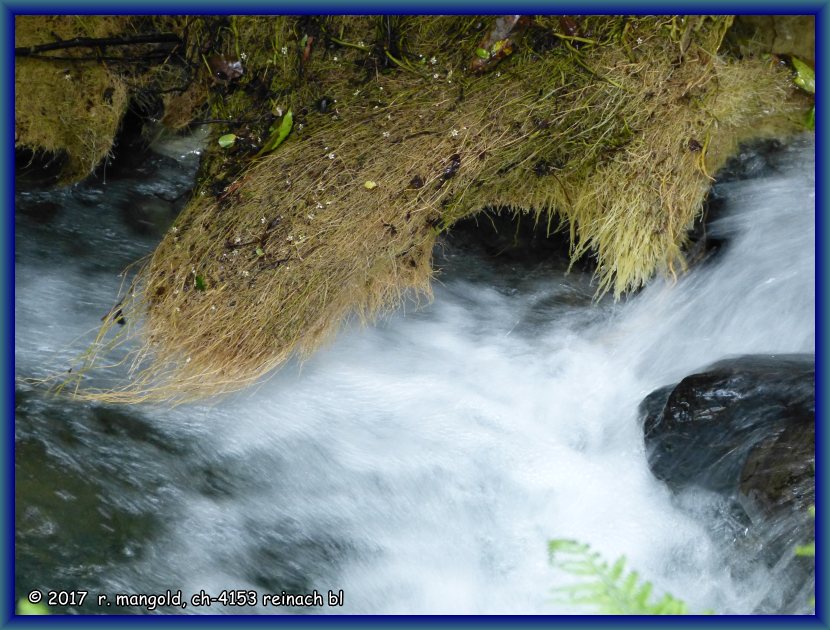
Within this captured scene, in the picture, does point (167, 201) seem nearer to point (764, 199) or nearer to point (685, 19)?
point (685, 19)

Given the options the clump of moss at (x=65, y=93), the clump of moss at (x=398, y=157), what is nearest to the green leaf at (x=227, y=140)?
the clump of moss at (x=398, y=157)

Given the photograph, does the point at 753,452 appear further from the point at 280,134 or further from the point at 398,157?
the point at 280,134

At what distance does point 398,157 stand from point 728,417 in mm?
2240

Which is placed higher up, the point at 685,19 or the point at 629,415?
the point at 685,19

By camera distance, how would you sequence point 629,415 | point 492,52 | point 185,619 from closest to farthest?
1. point 185,619
2. point 492,52
3. point 629,415

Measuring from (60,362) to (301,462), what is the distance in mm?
1505

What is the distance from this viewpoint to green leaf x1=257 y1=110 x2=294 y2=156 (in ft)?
11.9

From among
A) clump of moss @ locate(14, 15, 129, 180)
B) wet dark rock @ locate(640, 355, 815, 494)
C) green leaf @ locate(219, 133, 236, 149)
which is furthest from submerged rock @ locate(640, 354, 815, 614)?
clump of moss @ locate(14, 15, 129, 180)

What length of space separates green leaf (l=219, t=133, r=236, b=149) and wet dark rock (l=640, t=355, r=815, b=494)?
276cm

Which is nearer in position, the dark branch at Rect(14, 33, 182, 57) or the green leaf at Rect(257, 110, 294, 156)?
the green leaf at Rect(257, 110, 294, 156)

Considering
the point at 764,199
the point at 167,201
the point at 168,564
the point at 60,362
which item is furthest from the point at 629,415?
the point at 60,362

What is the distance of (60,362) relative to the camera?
4.01m

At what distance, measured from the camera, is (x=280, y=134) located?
11.9 feet

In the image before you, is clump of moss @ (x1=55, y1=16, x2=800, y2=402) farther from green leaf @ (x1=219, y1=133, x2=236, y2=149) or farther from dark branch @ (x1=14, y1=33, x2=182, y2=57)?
dark branch @ (x1=14, y1=33, x2=182, y2=57)
